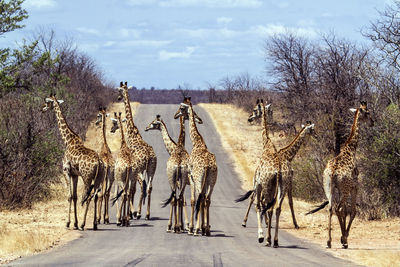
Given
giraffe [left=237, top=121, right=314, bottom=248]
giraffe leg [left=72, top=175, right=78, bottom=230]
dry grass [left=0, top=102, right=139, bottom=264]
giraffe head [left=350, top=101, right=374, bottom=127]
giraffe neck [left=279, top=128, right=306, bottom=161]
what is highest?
giraffe head [left=350, top=101, right=374, bottom=127]

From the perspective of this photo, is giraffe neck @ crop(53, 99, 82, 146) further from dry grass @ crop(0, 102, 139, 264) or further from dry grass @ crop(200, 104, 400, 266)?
dry grass @ crop(200, 104, 400, 266)

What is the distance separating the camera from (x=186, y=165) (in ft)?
61.4

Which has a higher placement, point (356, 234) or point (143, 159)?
point (143, 159)

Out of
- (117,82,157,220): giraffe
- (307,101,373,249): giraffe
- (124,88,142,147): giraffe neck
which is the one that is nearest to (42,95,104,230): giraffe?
(117,82,157,220): giraffe

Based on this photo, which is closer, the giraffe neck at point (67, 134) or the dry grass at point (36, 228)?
the dry grass at point (36, 228)

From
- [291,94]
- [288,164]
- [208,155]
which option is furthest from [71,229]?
[291,94]

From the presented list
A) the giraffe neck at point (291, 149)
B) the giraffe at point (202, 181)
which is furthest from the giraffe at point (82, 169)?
the giraffe neck at point (291, 149)

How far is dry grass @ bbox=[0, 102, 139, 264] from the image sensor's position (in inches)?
564

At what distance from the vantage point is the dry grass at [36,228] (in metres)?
14.3

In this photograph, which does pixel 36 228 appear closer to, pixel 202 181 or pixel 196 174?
pixel 196 174

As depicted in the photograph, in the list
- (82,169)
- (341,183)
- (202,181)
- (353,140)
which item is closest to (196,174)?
(202,181)

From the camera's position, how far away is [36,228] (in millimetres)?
18250

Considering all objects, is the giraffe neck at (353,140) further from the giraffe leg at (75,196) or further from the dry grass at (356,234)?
the giraffe leg at (75,196)

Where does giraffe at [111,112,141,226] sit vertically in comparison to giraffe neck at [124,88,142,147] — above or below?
below
